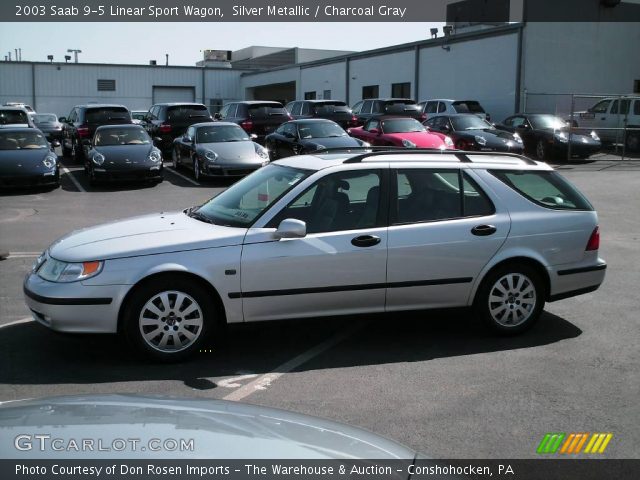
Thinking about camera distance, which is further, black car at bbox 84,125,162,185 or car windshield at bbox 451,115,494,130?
car windshield at bbox 451,115,494,130

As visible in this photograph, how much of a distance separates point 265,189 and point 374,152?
1010 mm

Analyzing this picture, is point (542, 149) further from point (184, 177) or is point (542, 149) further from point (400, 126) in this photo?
point (184, 177)

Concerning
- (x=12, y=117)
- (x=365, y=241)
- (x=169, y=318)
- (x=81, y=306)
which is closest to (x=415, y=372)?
(x=365, y=241)

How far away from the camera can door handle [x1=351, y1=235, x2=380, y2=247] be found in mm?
5707

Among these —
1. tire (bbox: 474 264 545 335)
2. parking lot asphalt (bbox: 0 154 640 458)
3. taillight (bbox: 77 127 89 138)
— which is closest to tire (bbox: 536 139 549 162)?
taillight (bbox: 77 127 89 138)

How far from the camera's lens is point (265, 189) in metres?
6.19

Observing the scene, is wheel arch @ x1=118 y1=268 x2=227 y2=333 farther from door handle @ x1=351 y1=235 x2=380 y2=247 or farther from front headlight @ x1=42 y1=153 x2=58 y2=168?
front headlight @ x1=42 y1=153 x2=58 y2=168

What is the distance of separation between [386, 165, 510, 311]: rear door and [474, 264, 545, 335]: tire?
6.7 inches

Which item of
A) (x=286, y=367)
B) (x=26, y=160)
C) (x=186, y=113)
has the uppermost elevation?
(x=186, y=113)

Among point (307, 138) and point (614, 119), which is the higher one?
point (614, 119)

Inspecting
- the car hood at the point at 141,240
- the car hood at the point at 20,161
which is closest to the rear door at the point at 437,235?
the car hood at the point at 141,240

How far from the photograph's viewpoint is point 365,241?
5734 mm

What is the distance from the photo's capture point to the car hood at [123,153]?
17375 mm

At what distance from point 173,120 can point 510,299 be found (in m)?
18.9
